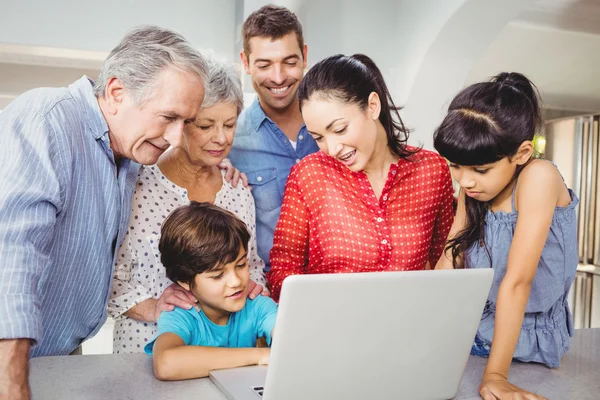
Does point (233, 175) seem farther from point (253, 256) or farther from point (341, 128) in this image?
point (341, 128)

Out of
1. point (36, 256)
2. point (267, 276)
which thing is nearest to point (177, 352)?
point (36, 256)

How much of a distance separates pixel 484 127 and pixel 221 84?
27.9 inches

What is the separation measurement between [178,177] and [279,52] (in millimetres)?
592

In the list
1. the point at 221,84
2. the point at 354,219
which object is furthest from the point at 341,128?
the point at 221,84

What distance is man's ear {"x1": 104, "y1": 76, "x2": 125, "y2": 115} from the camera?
1302mm

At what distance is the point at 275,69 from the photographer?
2.00m

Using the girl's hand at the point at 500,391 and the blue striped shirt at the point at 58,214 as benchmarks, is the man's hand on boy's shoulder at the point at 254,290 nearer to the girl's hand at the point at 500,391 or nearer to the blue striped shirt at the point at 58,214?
the blue striped shirt at the point at 58,214

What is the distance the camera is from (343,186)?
1.65m

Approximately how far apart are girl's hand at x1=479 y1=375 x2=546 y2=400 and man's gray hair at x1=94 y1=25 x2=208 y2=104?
87 cm

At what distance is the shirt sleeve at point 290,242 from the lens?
163 centimetres

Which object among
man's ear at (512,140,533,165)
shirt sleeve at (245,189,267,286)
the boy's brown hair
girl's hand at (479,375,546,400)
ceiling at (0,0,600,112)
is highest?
ceiling at (0,0,600,112)

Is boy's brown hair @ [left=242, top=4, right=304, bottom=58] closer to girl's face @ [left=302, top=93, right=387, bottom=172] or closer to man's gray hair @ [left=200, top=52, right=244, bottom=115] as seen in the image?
man's gray hair @ [left=200, top=52, right=244, bottom=115]

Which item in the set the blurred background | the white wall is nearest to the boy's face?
the blurred background

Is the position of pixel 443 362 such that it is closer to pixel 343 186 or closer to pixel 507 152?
pixel 507 152
